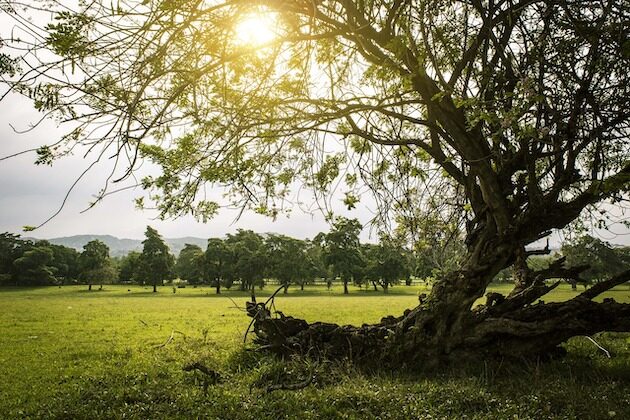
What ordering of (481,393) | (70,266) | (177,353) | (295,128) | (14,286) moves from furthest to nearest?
(70,266) < (14,286) < (177,353) < (295,128) < (481,393)

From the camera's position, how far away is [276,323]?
35.3 feet

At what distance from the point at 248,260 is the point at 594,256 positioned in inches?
1897

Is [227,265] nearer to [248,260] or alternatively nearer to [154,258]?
[248,260]

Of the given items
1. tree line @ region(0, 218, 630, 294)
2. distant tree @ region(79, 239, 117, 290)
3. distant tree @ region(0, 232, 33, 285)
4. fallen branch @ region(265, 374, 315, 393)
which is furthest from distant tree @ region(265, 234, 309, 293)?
fallen branch @ region(265, 374, 315, 393)

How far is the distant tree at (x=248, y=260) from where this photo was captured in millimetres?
68812

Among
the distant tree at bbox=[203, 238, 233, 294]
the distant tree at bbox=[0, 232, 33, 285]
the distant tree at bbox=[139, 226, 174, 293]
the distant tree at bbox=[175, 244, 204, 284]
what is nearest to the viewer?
the distant tree at bbox=[203, 238, 233, 294]

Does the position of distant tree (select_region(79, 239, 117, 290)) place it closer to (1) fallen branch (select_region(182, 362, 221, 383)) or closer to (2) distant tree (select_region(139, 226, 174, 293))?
(2) distant tree (select_region(139, 226, 174, 293))

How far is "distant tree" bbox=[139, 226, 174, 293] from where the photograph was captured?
78312 millimetres

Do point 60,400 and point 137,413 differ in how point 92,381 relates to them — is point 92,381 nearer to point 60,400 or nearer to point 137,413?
point 60,400

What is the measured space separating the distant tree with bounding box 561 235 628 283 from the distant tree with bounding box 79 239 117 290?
76753 millimetres

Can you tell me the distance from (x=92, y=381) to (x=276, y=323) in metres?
4.28

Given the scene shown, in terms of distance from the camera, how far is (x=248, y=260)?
6825cm

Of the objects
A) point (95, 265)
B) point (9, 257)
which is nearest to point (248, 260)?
point (95, 265)

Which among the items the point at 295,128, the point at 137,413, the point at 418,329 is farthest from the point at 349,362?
the point at 295,128
